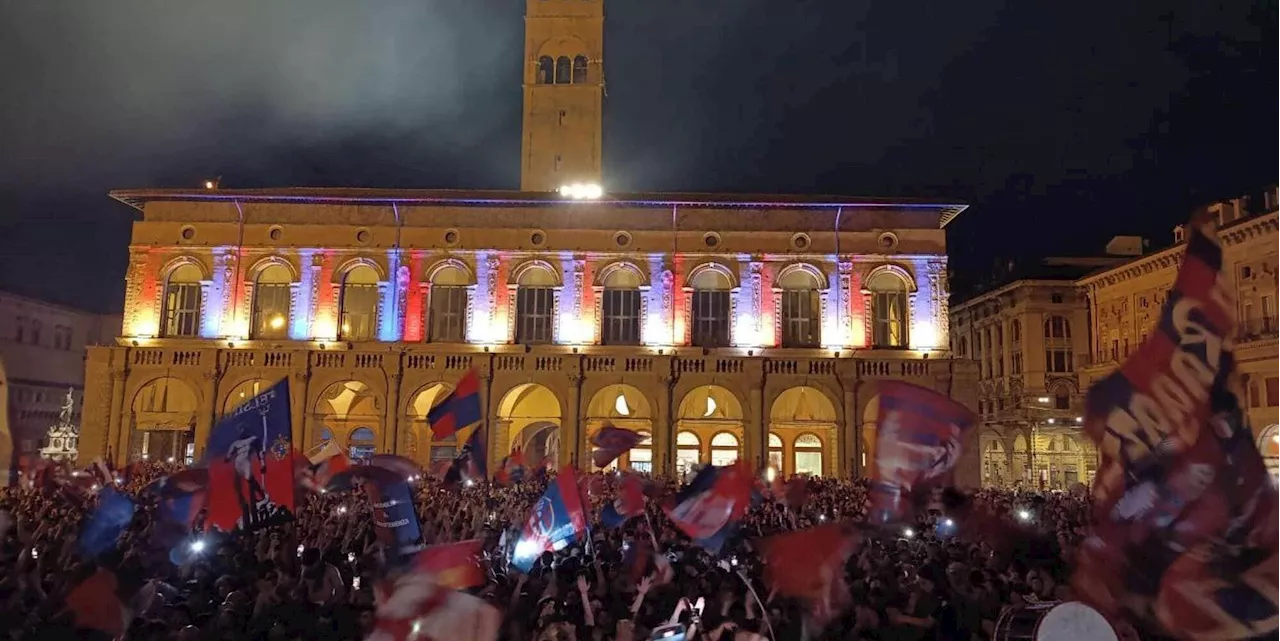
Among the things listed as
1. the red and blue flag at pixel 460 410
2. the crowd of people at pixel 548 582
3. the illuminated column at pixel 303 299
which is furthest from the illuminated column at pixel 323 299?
the crowd of people at pixel 548 582

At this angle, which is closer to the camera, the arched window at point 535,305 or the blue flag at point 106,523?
the blue flag at point 106,523

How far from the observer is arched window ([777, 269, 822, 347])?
41.9 m

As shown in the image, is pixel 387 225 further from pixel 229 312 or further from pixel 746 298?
pixel 746 298

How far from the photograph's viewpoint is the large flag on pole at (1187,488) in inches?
295

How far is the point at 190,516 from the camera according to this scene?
14070 mm

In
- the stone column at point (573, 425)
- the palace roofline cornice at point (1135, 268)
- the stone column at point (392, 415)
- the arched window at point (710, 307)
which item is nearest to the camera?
the stone column at point (573, 425)

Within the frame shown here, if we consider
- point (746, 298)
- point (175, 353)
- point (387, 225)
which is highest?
point (387, 225)

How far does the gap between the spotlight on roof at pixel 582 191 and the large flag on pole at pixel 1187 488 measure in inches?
1372

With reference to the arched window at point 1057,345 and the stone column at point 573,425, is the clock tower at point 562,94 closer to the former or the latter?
the stone column at point 573,425

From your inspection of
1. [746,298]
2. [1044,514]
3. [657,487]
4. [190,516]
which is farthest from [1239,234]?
[190,516]

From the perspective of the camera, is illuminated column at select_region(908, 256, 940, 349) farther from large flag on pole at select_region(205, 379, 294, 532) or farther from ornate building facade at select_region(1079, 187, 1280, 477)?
large flag on pole at select_region(205, 379, 294, 532)

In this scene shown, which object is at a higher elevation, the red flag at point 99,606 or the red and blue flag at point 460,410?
the red and blue flag at point 460,410

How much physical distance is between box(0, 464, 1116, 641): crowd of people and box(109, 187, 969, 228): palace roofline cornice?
26.2 m

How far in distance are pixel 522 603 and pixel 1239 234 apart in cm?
4203
